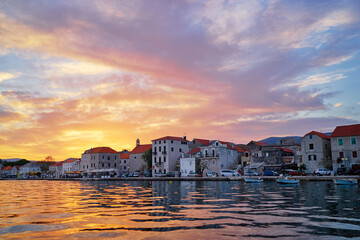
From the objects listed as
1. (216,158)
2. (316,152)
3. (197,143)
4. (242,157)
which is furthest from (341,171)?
(197,143)

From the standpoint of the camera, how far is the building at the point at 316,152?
6794cm

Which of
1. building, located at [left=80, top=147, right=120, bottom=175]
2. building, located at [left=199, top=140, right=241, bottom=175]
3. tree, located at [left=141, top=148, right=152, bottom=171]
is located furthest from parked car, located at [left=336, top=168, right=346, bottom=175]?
building, located at [left=80, top=147, right=120, bottom=175]

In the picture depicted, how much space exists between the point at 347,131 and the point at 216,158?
3222 centimetres

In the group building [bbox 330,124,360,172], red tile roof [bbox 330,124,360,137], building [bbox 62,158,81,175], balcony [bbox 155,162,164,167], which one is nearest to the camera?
building [bbox 330,124,360,172]

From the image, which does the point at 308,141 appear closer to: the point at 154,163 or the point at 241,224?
the point at 154,163

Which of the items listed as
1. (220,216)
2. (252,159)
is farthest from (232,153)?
(220,216)

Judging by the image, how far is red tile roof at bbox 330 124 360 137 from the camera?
2515 inches

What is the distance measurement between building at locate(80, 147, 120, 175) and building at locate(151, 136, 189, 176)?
3093 centimetres

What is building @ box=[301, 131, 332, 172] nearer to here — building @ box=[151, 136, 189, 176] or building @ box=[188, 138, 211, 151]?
building @ box=[188, 138, 211, 151]

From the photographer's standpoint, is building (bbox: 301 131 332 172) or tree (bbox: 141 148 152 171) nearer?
building (bbox: 301 131 332 172)

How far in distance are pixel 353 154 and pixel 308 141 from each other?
9.96m

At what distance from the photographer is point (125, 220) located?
578 inches

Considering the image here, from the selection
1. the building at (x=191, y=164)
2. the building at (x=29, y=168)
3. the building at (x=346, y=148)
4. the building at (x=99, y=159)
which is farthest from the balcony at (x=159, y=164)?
the building at (x=29, y=168)

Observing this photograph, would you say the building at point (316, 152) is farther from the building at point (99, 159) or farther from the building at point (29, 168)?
the building at point (29, 168)
